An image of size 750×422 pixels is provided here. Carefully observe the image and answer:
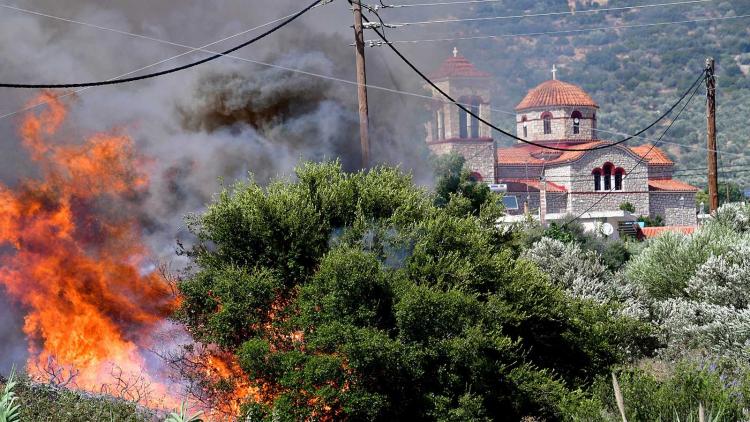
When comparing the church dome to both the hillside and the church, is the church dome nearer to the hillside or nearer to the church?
the church

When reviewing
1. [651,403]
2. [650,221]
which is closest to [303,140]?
Answer: [651,403]

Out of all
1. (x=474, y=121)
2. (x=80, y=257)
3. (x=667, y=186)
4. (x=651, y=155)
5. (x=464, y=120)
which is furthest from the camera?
(x=464, y=120)

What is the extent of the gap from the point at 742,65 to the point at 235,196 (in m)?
154

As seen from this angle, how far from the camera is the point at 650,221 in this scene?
81375 millimetres

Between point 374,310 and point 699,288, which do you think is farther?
point 699,288

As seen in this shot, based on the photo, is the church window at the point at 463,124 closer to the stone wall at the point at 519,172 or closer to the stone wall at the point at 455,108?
the stone wall at the point at 455,108

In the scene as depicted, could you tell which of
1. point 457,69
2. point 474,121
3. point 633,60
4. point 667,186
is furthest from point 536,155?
point 633,60

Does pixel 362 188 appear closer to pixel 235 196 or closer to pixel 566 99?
pixel 235 196

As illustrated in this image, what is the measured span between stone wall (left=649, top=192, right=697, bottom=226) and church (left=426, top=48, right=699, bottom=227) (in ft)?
0.27

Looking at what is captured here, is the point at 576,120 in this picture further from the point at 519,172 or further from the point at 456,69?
the point at 456,69

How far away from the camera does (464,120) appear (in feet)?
301

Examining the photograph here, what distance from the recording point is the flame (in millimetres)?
22359

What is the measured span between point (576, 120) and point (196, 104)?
6116 cm

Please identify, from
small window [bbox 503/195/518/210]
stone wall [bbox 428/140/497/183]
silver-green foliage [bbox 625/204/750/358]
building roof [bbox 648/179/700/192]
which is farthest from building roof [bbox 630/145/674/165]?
silver-green foliage [bbox 625/204/750/358]
